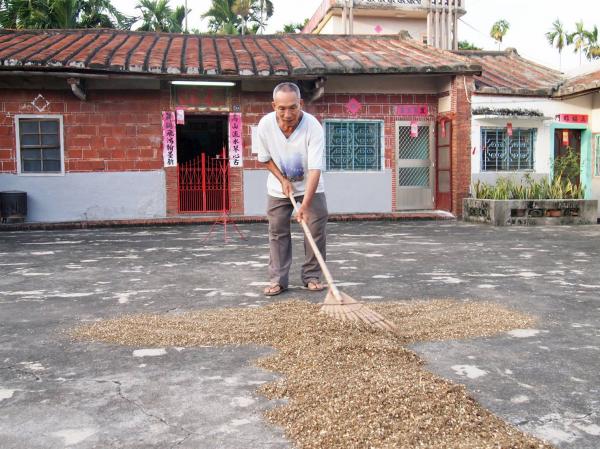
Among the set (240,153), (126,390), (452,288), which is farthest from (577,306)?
(240,153)

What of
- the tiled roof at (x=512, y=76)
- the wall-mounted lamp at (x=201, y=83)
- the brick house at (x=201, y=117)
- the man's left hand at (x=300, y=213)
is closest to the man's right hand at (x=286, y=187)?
the man's left hand at (x=300, y=213)

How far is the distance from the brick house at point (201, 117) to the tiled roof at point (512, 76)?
35.9 inches

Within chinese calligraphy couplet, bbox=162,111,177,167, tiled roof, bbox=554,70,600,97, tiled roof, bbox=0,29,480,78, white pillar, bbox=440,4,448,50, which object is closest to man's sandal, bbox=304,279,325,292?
tiled roof, bbox=0,29,480,78

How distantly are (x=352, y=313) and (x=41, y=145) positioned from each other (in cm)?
996

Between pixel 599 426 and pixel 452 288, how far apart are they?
2.75 meters

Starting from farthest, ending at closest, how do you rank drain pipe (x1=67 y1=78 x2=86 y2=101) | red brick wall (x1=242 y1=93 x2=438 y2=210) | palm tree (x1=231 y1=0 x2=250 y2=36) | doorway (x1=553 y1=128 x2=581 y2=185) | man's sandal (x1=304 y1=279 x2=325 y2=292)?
palm tree (x1=231 y1=0 x2=250 y2=36)
doorway (x1=553 y1=128 x2=581 y2=185)
red brick wall (x1=242 y1=93 x2=438 y2=210)
drain pipe (x1=67 y1=78 x2=86 y2=101)
man's sandal (x1=304 y1=279 x2=325 y2=292)

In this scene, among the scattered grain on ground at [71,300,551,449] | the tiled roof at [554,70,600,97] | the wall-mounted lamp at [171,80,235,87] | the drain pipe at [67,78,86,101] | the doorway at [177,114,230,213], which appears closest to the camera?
the scattered grain on ground at [71,300,551,449]

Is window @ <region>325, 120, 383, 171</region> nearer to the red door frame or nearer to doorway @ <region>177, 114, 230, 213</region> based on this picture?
the red door frame

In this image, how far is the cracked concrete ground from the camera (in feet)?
7.63

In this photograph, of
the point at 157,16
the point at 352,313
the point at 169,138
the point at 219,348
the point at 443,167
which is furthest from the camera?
the point at 157,16

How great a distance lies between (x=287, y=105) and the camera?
4434 mm

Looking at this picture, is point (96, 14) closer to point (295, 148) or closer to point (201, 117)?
point (201, 117)

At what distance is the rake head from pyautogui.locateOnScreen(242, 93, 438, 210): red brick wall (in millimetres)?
8816

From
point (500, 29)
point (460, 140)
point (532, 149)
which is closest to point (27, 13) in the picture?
point (460, 140)
